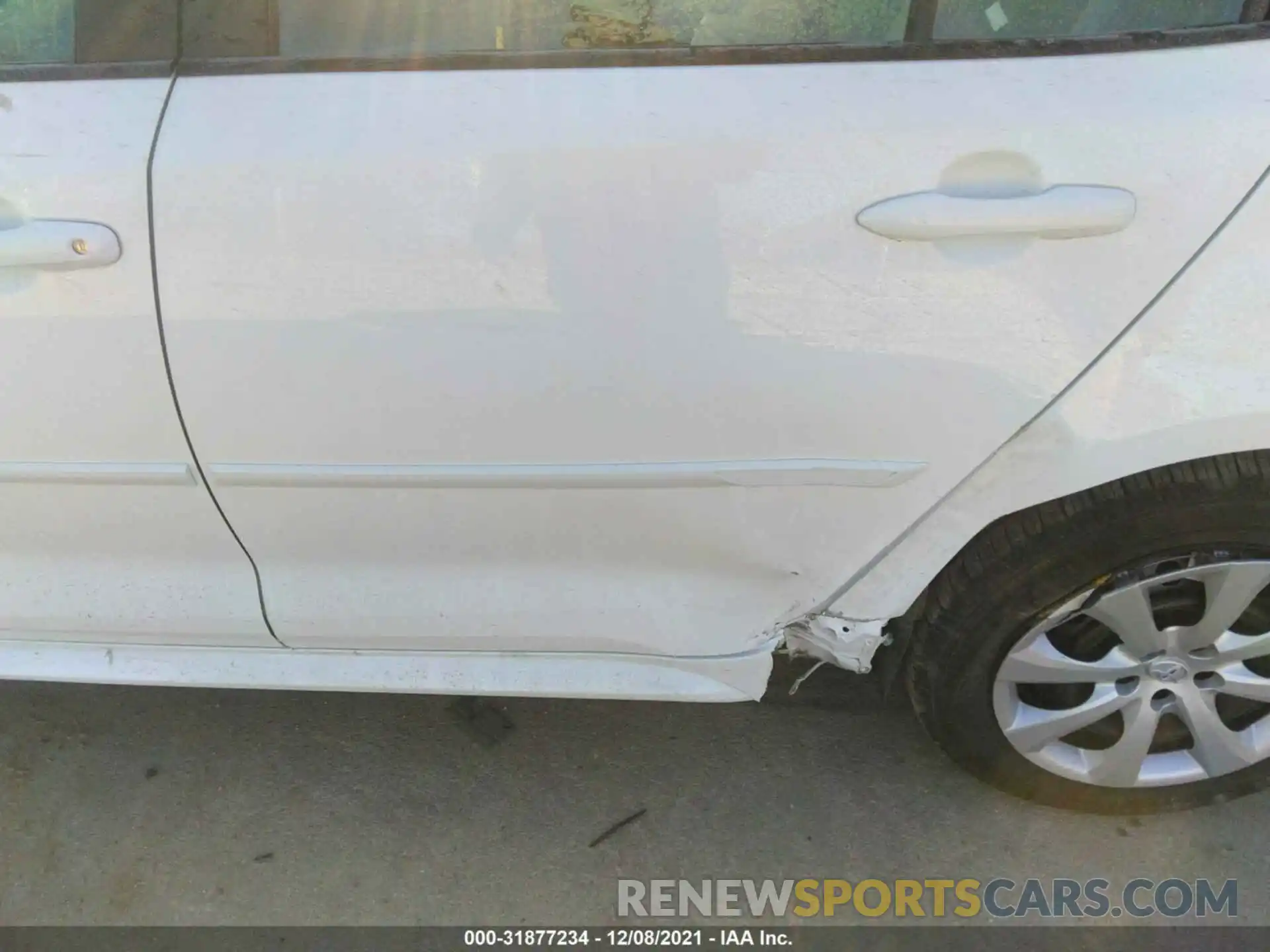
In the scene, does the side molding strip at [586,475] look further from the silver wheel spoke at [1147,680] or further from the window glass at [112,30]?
the window glass at [112,30]

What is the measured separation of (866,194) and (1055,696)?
1.05m

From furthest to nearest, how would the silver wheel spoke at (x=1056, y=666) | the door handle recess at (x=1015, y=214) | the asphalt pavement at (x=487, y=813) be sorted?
the asphalt pavement at (x=487, y=813) < the silver wheel spoke at (x=1056, y=666) < the door handle recess at (x=1015, y=214)

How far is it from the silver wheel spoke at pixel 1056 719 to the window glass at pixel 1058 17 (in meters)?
1.07

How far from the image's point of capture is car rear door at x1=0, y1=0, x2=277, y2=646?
1253 millimetres

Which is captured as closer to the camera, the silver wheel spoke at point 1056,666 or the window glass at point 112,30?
the window glass at point 112,30

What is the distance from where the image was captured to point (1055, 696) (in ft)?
5.64

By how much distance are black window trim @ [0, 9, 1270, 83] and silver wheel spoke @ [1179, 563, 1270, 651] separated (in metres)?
0.78

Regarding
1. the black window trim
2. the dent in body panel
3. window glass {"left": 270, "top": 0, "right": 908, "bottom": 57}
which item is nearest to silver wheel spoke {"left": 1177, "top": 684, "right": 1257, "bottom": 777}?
the dent in body panel

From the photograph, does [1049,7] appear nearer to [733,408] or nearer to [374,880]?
[733,408]

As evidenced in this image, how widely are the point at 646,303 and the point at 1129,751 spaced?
3.98 ft

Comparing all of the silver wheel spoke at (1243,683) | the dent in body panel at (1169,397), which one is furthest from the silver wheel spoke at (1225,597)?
the dent in body panel at (1169,397)

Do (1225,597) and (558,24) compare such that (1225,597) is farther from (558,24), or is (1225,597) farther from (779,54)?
(558,24)

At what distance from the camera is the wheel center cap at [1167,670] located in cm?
157
